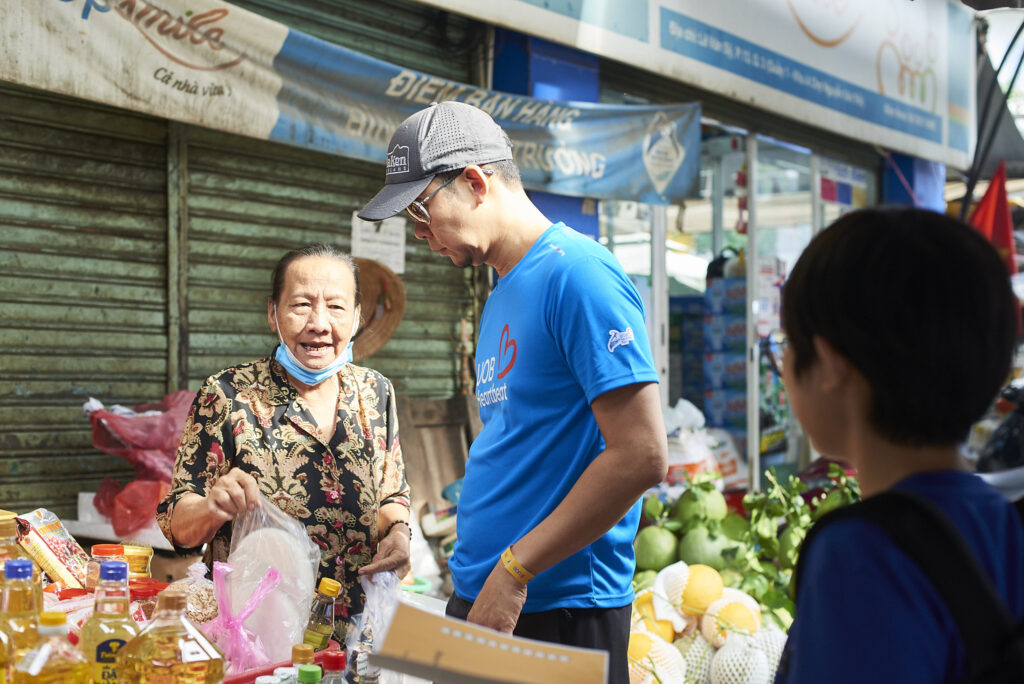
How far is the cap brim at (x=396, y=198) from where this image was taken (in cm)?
180

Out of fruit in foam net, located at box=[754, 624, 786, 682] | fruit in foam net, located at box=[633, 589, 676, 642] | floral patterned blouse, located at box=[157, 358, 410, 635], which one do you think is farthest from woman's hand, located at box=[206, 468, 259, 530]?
fruit in foam net, located at box=[754, 624, 786, 682]

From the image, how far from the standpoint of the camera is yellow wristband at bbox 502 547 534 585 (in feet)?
5.23

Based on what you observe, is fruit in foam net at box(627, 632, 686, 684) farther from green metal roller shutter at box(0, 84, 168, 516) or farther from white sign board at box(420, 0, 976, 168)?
white sign board at box(420, 0, 976, 168)

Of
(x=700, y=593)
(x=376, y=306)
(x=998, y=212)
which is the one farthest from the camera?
(x=998, y=212)

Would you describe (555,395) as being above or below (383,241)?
below

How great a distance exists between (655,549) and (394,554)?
2.27 metres

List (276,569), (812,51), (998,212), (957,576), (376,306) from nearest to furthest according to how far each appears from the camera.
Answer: (957,576) → (276,569) → (376,306) → (998,212) → (812,51)

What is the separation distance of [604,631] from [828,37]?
6657 mm

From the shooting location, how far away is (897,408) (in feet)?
3.12

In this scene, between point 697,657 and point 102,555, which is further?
point 697,657

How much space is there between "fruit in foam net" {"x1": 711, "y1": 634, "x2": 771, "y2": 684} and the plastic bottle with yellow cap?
1736mm

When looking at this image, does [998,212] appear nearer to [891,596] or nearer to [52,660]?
[891,596]

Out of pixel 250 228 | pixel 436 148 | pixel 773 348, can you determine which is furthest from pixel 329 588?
pixel 773 348

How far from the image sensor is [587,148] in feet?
17.4
